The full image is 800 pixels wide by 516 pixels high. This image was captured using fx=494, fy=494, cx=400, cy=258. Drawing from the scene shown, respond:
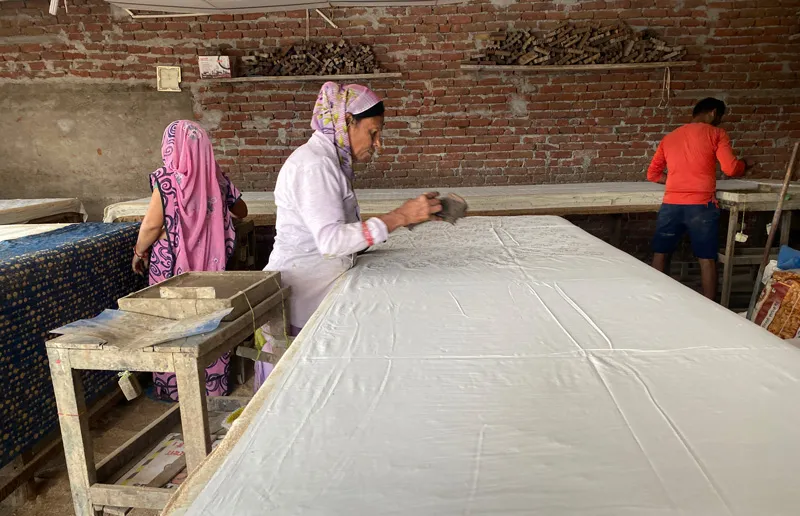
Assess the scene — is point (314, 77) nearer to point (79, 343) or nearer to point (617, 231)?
point (617, 231)

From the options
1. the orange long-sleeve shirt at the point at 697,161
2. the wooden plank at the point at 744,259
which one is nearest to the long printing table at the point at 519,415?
the orange long-sleeve shirt at the point at 697,161

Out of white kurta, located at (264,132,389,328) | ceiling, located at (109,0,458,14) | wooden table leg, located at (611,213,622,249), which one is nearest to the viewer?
white kurta, located at (264,132,389,328)

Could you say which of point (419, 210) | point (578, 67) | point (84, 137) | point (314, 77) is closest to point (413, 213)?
point (419, 210)

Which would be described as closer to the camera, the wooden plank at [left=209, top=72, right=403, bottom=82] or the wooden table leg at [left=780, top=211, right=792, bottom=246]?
the wooden table leg at [left=780, top=211, right=792, bottom=246]

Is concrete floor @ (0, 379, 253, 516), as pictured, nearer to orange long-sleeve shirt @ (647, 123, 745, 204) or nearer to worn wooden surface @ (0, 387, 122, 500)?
worn wooden surface @ (0, 387, 122, 500)

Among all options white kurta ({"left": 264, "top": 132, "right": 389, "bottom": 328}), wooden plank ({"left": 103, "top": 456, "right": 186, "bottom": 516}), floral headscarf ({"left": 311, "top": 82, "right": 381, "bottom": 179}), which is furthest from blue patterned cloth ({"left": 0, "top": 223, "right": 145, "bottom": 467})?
floral headscarf ({"left": 311, "top": 82, "right": 381, "bottom": 179})

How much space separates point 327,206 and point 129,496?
3.32 ft

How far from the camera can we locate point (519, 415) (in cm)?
86

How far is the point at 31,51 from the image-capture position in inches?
181

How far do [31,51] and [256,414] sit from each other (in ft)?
17.6

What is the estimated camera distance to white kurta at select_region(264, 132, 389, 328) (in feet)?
5.41

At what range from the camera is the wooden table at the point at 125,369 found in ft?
4.00

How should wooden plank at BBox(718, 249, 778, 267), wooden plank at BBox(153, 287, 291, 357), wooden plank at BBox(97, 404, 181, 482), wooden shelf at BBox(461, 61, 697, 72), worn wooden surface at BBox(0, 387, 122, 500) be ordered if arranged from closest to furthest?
wooden plank at BBox(153, 287, 291, 357) → wooden plank at BBox(97, 404, 181, 482) → worn wooden surface at BBox(0, 387, 122, 500) → wooden plank at BBox(718, 249, 778, 267) → wooden shelf at BBox(461, 61, 697, 72)

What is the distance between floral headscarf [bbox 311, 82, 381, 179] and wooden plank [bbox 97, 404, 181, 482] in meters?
1.17
